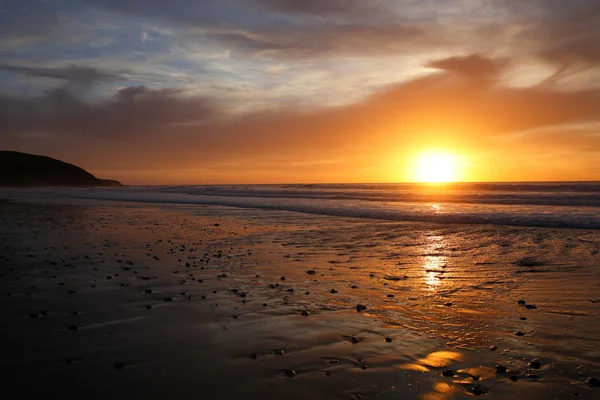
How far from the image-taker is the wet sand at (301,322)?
541cm

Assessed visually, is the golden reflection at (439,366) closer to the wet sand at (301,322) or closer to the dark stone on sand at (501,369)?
the wet sand at (301,322)

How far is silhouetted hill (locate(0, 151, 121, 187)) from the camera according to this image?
15662 centimetres

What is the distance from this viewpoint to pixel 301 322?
26.2ft

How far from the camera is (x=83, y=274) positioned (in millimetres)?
11906

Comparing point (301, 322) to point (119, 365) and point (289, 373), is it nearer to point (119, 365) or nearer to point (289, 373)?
point (289, 373)

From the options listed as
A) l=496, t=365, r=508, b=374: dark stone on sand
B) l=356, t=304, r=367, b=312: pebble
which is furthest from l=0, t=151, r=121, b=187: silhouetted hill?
l=496, t=365, r=508, b=374: dark stone on sand

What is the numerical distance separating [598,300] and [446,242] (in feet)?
30.5

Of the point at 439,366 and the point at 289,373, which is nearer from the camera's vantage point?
the point at 289,373

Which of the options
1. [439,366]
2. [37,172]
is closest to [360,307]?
[439,366]

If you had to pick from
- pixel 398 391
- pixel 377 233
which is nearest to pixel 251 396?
pixel 398 391

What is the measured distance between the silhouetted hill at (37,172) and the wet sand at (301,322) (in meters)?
172

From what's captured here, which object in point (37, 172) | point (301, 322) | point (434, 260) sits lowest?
point (301, 322)

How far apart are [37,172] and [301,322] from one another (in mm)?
192135

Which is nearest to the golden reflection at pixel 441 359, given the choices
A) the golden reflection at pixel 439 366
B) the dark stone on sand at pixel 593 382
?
the golden reflection at pixel 439 366
